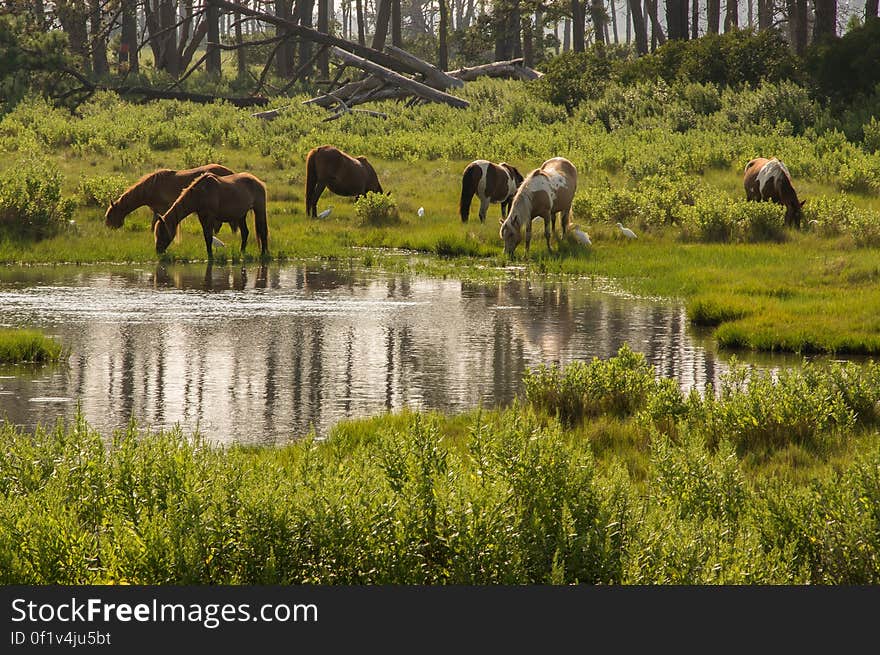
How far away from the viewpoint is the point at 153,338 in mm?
14391

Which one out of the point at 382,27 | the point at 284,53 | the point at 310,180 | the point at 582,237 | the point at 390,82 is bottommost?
the point at 582,237

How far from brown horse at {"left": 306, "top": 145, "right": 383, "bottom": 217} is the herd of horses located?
99 millimetres

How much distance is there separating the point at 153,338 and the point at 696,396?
6706mm

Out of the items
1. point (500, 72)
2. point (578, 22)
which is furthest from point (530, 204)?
point (578, 22)

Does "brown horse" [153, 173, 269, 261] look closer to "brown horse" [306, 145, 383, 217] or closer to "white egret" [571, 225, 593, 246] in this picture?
"brown horse" [306, 145, 383, 217]

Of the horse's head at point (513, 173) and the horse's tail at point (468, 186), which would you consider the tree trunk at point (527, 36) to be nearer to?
the horse's head at point (513, 173)

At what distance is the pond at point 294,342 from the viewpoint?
36.2ft

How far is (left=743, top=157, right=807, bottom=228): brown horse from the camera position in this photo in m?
23.9

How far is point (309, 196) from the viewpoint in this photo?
1085 inches

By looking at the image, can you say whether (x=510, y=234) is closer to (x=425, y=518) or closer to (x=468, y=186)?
(x=468, y=186)

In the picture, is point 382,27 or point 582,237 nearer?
point 582,237

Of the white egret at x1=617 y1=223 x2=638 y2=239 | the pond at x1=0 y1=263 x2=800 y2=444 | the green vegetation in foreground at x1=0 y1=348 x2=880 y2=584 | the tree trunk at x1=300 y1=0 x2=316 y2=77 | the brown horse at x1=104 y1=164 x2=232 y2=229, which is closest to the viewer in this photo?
the green vegetation in foreground at x1=0 y1=348 x2=880 y2=584

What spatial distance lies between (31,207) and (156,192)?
222 cm

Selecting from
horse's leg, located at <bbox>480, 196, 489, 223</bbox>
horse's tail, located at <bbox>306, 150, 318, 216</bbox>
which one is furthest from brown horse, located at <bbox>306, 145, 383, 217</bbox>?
horse's leg, located at <bbox>480, 196, 489, 223</bbox>
